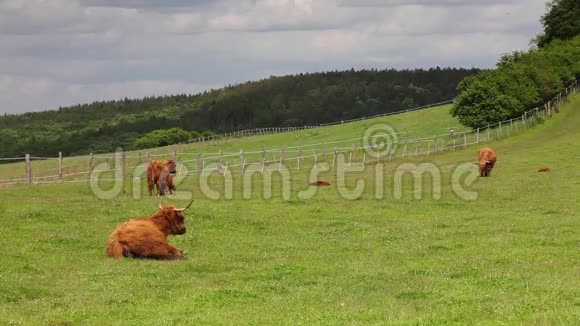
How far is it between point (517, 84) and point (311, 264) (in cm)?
6069

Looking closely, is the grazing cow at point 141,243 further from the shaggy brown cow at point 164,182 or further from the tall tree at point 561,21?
the tall tree at point 561,21

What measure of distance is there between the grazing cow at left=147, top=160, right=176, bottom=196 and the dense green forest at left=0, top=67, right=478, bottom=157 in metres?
112

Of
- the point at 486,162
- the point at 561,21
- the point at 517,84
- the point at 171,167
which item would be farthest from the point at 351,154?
the point at 561,21

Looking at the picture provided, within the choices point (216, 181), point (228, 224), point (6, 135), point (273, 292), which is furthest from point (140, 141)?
point (273, 292)

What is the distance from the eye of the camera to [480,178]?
40469 mm

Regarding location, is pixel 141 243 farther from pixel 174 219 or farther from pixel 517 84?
pixel 517 84

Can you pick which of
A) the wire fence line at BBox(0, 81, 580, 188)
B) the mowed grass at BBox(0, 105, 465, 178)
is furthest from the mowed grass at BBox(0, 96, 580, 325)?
the mowed grass at BBox(0, 105, 465, 178)

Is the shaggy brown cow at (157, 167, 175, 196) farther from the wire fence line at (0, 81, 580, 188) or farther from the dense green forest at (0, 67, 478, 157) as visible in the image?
the dense green forest at (0, 67, 478, 157)

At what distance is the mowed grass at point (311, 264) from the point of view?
11539 mm

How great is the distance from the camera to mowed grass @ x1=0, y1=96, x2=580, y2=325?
11.5m

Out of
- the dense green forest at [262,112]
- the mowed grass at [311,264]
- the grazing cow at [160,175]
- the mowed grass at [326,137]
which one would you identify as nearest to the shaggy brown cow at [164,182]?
the grazing cow at [160,175]

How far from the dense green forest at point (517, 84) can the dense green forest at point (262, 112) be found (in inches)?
2770

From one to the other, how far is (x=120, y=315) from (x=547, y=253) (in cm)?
964

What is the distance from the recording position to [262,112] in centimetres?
18100
